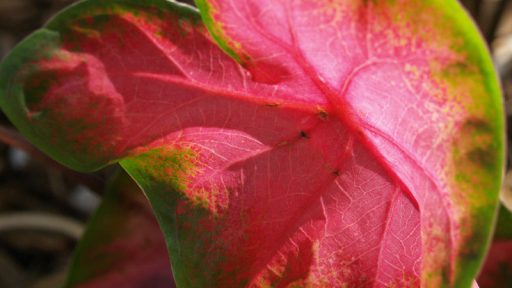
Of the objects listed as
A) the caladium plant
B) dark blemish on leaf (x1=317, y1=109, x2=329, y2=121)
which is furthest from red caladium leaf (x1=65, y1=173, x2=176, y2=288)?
dark blemish on leaf (x1=317, y1=109, x2=329, y2=121)

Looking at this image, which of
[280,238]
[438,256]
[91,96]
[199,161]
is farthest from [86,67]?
[438,256]

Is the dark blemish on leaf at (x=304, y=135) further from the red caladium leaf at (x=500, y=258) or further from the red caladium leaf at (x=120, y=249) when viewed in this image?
the red caladium leaf at (x=120, y=249)

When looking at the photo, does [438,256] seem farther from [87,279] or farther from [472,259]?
[87,279]

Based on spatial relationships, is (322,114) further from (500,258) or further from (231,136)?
(500,258)

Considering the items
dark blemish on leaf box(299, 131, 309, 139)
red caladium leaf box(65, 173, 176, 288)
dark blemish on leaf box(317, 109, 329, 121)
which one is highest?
dark blemish on leaf box(317, 109, 329, 121)

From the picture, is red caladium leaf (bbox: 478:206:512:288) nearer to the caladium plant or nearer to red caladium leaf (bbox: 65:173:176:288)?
the caladium plant

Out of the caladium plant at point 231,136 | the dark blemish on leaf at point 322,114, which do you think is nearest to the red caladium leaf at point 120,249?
the caladium plant at point 231,136

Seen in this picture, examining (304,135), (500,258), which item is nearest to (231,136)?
(304,135)
